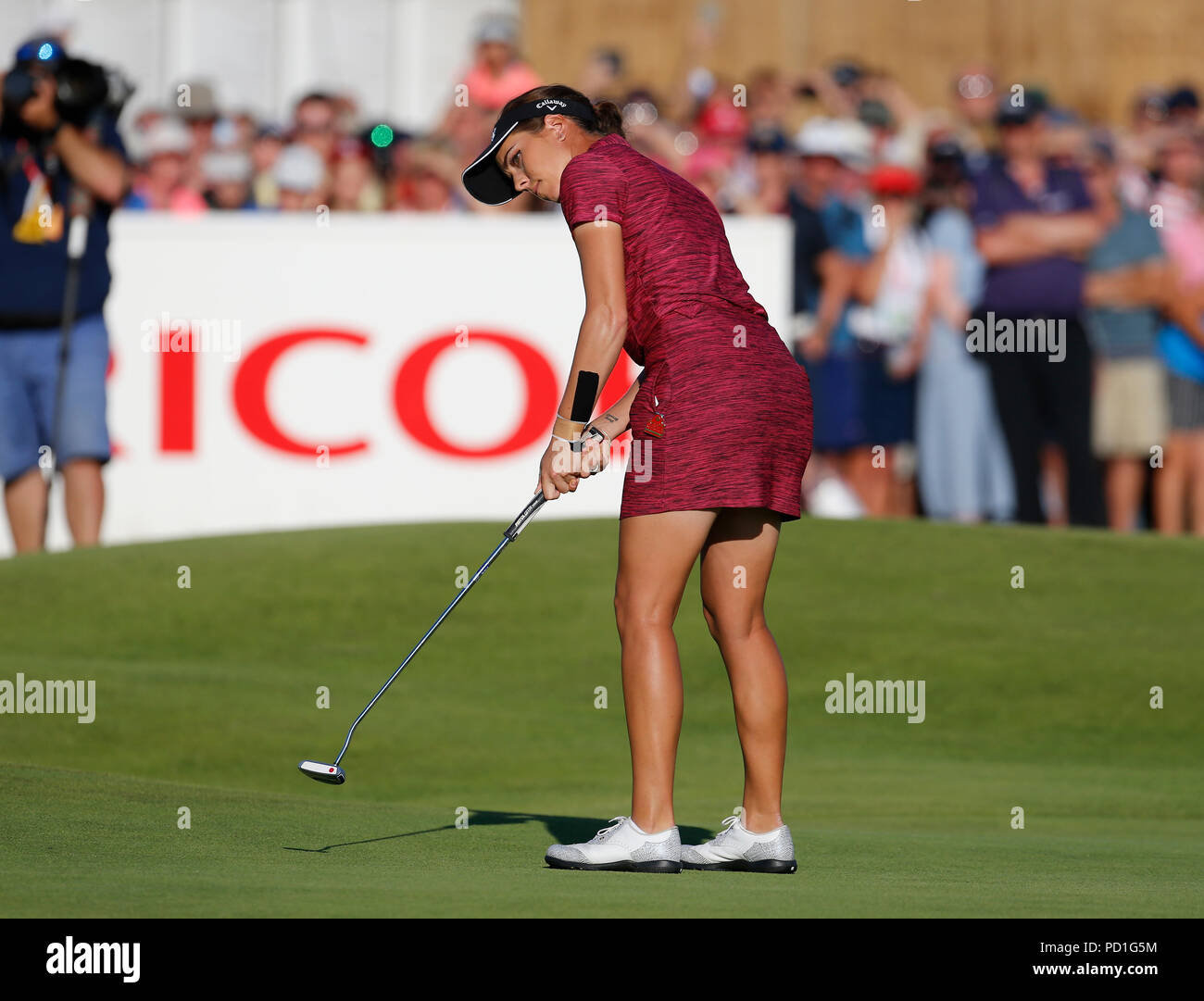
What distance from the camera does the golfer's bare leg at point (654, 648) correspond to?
5.39 meters

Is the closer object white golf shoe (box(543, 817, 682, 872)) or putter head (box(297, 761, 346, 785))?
white golf shoe (box(543, 817, 682, 872))

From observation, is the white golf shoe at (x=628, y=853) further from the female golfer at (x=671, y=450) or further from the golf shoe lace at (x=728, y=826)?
the golf shoe lace at (x=728, y=826)

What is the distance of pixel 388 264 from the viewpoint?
13.4 m

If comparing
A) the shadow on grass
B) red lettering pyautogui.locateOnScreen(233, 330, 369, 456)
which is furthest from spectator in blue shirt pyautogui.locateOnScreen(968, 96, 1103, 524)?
the shadow on grass

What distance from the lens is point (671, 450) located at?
17.7ft

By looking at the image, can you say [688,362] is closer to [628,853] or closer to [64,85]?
[628,853]

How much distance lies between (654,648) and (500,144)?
1.38m

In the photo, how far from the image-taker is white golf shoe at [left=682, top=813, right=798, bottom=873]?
18.1ft

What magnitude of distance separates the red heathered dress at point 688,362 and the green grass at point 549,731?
0.97 meters

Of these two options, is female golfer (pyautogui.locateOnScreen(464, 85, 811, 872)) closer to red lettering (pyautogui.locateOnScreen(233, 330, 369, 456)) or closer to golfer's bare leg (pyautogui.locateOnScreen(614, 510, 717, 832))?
golfer's bare leg (pyautogui.locateOnScreen(614, 510, 717, 832))

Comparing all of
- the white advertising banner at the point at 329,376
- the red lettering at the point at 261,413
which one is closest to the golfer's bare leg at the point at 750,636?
the white advertising banner at the point at 329,376
